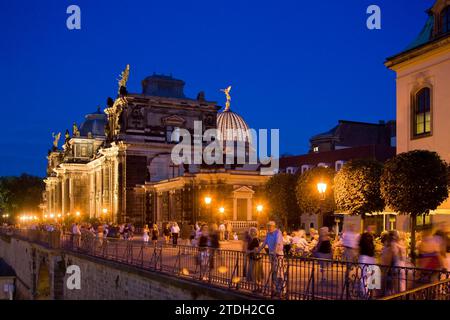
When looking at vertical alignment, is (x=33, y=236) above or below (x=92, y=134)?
below

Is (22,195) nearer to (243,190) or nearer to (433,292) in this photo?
(243,190)

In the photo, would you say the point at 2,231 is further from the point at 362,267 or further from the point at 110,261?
the point at 362,267

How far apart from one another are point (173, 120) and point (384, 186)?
4231 cm

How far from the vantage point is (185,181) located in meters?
48.6

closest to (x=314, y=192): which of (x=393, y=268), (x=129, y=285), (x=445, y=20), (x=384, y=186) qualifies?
(x=384, y=186)

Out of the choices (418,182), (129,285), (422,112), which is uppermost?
(422,112)

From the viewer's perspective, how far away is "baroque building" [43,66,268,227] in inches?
1860

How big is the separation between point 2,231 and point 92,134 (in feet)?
80.4

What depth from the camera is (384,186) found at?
24.3m

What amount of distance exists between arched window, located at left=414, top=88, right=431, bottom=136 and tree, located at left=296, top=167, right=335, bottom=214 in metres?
6.93

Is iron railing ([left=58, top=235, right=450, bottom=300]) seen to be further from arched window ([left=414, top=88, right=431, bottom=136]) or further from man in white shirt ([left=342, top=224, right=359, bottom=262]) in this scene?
arched window ([left=414, top=88, right=431, bottom=136])

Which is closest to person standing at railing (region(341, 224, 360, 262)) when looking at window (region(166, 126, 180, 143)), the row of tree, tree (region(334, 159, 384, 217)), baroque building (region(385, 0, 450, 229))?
the row of tree

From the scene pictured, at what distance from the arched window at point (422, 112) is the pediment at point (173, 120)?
39.9 meters
